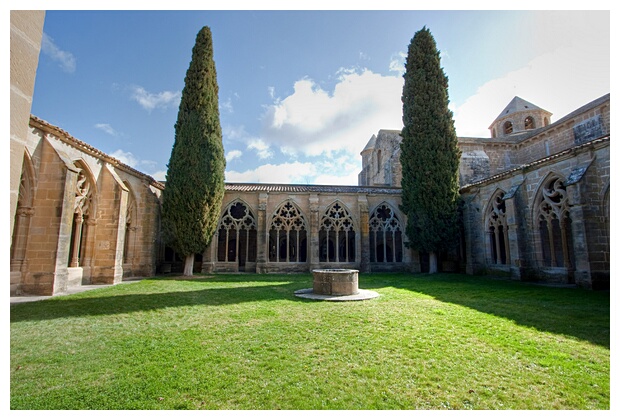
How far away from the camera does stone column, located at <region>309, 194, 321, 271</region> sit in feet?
54.6

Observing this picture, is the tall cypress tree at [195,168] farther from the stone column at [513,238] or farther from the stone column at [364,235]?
the stone column at [513,238]

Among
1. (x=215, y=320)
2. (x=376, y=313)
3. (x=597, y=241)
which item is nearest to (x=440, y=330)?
(x=376, y=313)

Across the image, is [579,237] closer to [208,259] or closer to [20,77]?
[20,77]

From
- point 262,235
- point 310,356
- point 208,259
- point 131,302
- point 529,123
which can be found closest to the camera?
point 310,356

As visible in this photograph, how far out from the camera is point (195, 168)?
1441 centimetres

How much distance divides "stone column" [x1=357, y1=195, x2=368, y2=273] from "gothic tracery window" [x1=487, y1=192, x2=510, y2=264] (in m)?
6.09

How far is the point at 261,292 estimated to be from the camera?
9.32 meters

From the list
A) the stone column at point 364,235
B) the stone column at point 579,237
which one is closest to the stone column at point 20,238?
the stone column at point 364,235

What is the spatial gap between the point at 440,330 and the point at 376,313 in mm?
1521

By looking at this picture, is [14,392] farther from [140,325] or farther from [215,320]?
[215,320]

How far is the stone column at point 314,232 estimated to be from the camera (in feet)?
54.6

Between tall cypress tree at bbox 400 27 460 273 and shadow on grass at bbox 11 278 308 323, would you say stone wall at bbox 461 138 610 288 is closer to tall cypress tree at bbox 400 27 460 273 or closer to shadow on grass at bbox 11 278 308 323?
tall cypress tree at bbox 400 27 460 273

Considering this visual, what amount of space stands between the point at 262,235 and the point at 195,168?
5056 millimetres

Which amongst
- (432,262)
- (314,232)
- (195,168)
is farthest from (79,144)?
(432,262)
